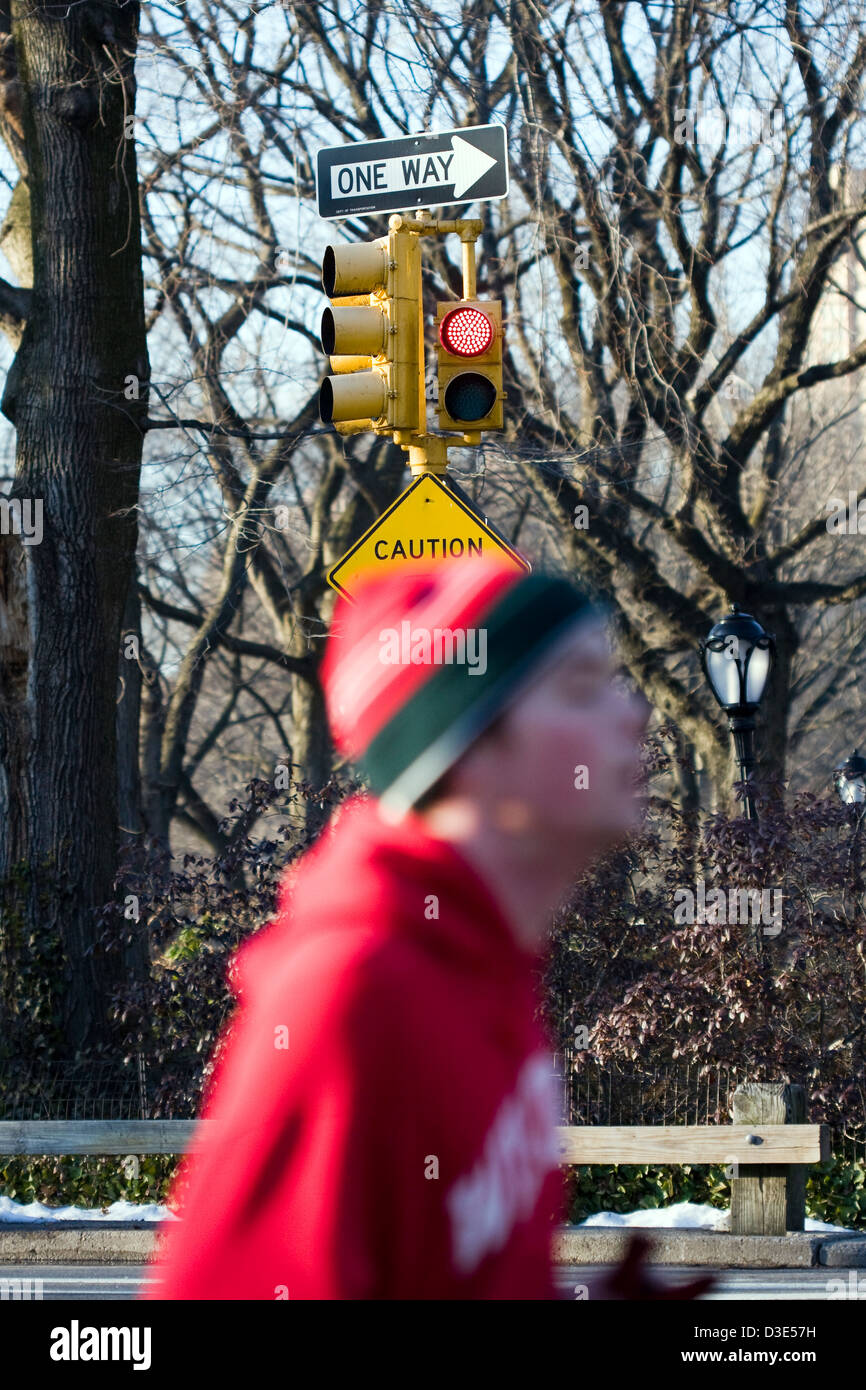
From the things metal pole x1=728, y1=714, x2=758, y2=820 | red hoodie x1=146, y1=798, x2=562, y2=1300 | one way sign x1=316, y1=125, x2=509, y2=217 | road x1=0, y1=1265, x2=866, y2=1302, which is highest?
one way sign x1=316, y1=125, x2=509, y2=217

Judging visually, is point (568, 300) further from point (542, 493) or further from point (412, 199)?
point (412, 199)

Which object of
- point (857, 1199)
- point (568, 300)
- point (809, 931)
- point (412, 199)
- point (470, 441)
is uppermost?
point (568, 300)

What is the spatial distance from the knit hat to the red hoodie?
7cm

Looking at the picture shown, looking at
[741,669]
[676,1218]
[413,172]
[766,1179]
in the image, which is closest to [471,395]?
[413,172]

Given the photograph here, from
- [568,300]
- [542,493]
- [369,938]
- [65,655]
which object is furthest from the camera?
[542,493]

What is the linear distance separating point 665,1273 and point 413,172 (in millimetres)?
5652

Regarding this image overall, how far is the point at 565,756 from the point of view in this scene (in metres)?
1.63

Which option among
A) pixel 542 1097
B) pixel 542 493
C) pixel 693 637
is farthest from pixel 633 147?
pixel 542 1097

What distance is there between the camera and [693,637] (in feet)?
63.9

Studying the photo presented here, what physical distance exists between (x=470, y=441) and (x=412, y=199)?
5.03 feet

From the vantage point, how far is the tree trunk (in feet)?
38.8

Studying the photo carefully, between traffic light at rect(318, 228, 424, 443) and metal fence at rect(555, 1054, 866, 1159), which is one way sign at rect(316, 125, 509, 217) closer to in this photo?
traffic light at rect(318, 228, 424, 443)

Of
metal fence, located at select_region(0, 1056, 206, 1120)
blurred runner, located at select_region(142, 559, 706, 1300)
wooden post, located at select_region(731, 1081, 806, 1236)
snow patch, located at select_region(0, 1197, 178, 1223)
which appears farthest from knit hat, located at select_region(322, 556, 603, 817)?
metal fence, located at select_region(0, 1056, 206, 1120)

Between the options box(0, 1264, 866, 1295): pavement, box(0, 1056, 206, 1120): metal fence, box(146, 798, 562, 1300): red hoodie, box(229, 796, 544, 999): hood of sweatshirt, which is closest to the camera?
box(146, 798, 562, 1300): red hoodie
